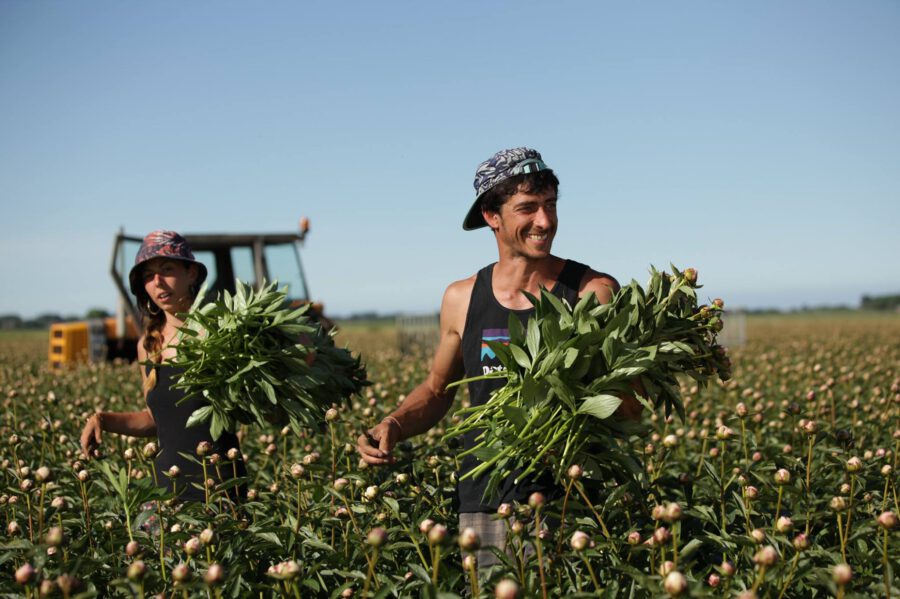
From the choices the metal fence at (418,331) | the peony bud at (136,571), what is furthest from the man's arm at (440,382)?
the metal fence at (418,331)

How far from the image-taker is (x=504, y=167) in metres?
2.74

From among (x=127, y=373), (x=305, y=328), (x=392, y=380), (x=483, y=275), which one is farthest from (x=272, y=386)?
(x=127, y=373)

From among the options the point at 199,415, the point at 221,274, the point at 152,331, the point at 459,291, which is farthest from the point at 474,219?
the point at 221,274

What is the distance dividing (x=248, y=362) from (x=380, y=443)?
0.68m

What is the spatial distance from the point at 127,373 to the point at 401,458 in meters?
7.33

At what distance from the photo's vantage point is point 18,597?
215 centimetres

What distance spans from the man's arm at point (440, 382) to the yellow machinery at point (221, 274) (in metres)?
9.01

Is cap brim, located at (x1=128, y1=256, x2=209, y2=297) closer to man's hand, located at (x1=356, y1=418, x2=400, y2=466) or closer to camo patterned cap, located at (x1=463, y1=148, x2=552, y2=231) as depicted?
man's hand, located at (x1=356, y1=418, x2=400, y2=466)

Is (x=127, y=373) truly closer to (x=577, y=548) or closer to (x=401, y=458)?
(x=401, y=458)

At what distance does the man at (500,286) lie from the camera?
2639 millimetres

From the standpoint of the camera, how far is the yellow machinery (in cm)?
1205

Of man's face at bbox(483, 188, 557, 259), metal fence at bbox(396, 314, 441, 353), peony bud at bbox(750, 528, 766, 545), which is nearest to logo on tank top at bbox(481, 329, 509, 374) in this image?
man's face at bbox(483, 188, 557, 259)

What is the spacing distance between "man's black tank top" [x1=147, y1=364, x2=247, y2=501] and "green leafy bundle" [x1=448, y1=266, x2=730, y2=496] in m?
1.35

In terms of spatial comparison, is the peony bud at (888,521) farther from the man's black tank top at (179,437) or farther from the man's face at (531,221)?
the man's black tank top at (179,437)
